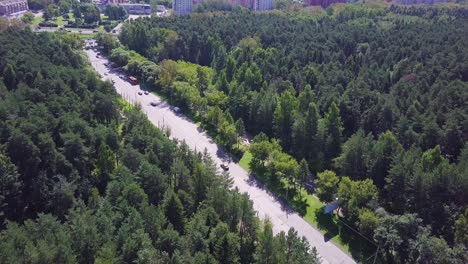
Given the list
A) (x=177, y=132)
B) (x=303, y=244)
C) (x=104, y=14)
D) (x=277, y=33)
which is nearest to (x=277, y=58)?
(x=277, y=33)

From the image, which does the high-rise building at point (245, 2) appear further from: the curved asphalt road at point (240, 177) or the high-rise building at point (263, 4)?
the curved asphalt road at point (240, 177)

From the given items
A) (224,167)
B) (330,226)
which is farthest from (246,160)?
(330,226)

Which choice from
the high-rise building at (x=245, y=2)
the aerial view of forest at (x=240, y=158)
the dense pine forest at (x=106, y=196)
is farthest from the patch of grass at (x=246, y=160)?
the high-rise building at (x=245, y=2)

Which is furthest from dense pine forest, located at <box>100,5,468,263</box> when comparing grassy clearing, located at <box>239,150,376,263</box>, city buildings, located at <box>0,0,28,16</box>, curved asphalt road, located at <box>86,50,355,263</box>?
city buildings, located at <box>0,0,28,16</box>

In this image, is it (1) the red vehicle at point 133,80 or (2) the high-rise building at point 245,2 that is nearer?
(1) the red vehicle at point 133,80

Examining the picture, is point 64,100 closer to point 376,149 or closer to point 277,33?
point 376,149

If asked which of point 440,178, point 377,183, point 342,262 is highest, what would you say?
point 440,178
